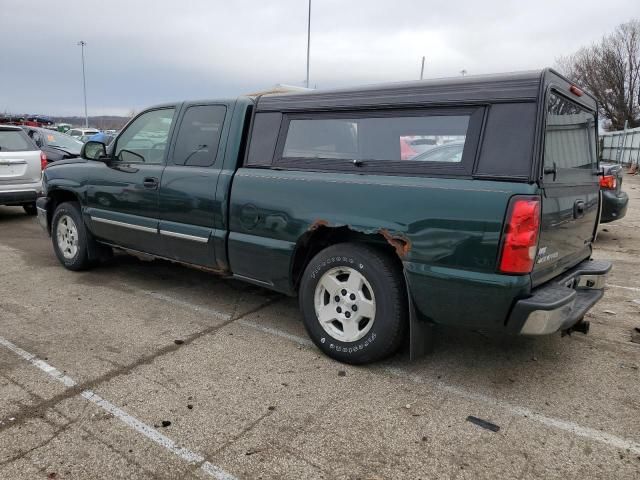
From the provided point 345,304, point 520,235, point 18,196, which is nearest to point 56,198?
point 18,196

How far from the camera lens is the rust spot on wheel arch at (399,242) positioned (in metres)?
3.16

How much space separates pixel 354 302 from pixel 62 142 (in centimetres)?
Result: 1159

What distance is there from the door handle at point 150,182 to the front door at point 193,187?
9 centimetres

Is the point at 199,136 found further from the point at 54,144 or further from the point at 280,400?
the point at 54,144

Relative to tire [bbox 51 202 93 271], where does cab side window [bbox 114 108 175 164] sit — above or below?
above

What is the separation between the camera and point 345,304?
353cm

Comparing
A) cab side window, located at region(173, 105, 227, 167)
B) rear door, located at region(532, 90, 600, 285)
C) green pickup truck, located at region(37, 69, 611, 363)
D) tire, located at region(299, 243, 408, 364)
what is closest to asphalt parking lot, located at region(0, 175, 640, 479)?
tire, located at region(299, 243, 408, 364)

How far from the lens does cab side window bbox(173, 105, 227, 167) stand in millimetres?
4371

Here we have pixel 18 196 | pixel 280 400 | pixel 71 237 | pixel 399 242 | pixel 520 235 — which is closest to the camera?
pixel 520 235

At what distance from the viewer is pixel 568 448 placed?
104 inches

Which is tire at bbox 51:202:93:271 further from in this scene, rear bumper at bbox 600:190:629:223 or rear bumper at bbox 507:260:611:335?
rear bumper at bbox 600:190:629:223

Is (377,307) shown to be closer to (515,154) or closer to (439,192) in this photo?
(439,192)

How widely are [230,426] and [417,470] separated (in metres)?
1.01

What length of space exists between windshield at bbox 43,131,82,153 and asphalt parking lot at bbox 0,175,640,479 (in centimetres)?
869
